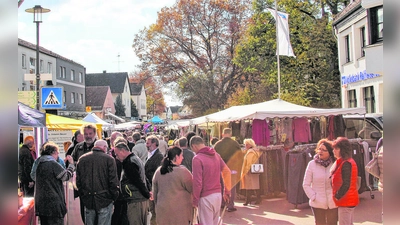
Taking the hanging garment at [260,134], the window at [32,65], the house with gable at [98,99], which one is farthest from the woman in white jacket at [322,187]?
the house with gable at [98,99]

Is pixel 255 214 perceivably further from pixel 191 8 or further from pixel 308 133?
pixel 191 8

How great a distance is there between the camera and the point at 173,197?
574 cm

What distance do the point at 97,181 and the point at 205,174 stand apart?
5.30ft

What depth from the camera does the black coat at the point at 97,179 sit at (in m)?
6.09

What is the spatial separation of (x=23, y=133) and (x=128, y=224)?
1172 centimetres

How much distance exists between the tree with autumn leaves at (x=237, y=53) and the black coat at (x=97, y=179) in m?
19.0

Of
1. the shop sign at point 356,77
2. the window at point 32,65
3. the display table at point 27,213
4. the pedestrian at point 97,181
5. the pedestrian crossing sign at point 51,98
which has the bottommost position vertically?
the display table at point 27,213

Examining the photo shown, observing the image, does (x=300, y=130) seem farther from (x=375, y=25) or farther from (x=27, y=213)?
(x=27, y=213)

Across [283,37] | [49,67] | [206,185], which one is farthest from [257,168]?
[49,67]

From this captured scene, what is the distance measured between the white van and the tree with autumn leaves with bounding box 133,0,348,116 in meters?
10.1

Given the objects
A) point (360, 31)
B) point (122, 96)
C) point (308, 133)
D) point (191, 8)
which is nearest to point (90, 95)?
point (122, 96)

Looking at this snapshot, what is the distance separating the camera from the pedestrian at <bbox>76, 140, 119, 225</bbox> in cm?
609

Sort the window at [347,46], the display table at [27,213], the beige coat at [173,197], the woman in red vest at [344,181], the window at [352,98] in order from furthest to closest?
the window at [347,46]
the window at [352,98]
the beige coat at [173,197]
the woman in red vest at [344,181]
the display table at [27,213]

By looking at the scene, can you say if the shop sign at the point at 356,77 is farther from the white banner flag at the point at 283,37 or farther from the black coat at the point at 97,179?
the black coat at the point at 97,179
